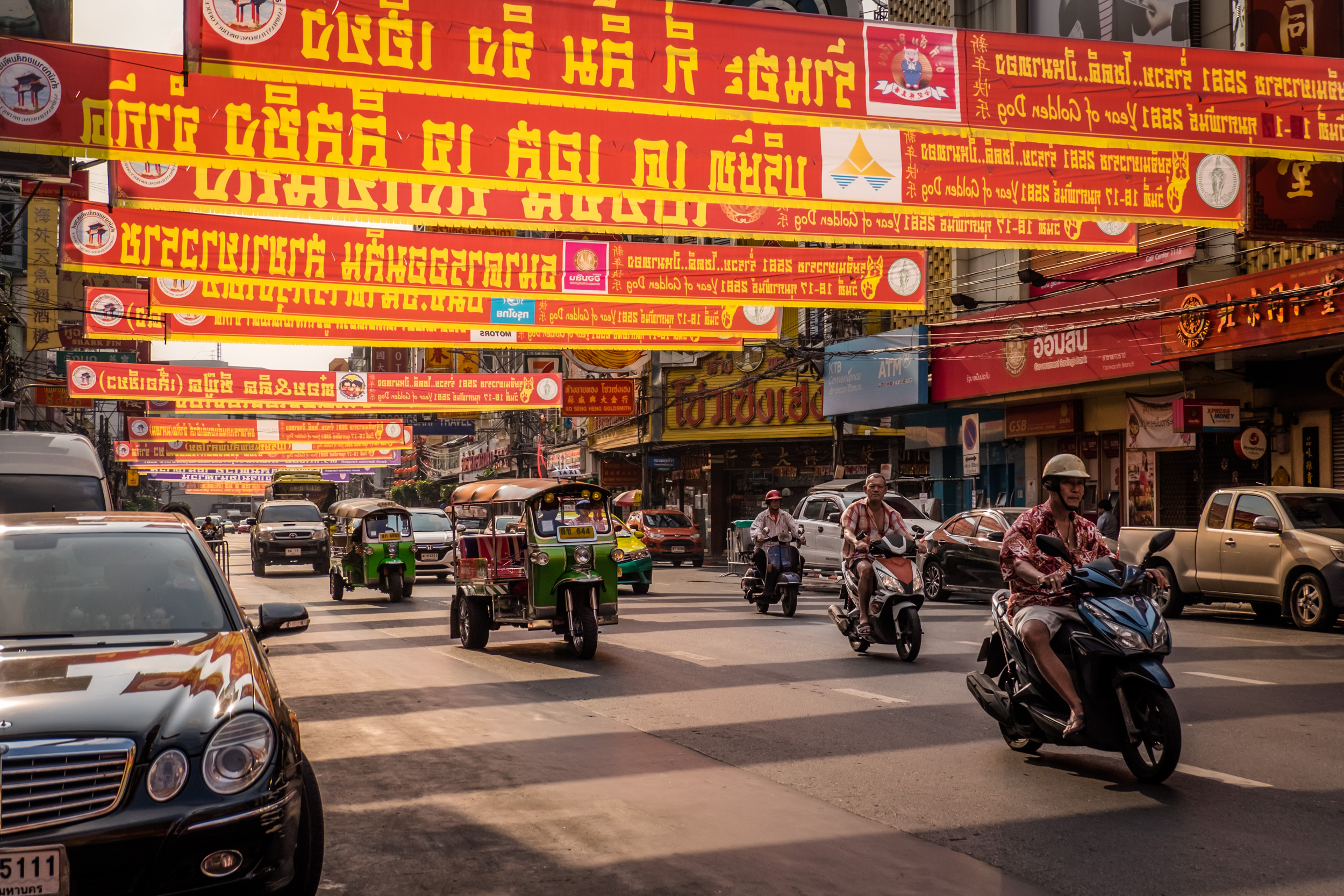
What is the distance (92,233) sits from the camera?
1416 cm

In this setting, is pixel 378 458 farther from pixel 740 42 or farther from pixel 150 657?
pixel 150 657

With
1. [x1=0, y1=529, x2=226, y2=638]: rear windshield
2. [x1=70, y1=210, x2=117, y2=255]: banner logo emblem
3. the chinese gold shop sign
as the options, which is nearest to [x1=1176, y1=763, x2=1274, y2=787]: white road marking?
[x1=0, y1=529, x2=226, y2=638]: rear windshield

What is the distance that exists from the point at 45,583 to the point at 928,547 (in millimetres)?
18843

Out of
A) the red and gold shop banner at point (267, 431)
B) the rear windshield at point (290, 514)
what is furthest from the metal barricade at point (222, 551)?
the red and gold shop banner at point (267, 431)

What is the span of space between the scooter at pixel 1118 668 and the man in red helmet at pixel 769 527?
11.2 meters

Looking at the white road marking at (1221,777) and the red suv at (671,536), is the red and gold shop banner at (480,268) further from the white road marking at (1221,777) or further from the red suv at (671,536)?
the red suv at (671,536)

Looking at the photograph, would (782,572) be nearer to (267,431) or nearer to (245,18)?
(245,18)

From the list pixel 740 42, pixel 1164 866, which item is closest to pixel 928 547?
pixel 740 42

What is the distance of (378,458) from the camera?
194ft

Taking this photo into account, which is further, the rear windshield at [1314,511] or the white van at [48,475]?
the rear windshield at [1314,511]

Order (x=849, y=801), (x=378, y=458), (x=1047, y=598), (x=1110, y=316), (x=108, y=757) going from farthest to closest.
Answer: (x=378, y=458), (x=1110, y=316), (x=1047, y=598), (x=849, y=801), (x=108, y=757)

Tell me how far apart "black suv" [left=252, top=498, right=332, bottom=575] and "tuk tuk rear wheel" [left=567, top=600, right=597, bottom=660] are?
22535mm

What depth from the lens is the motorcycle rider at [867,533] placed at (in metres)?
12.8

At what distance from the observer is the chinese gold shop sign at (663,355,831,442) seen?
1607 inches
